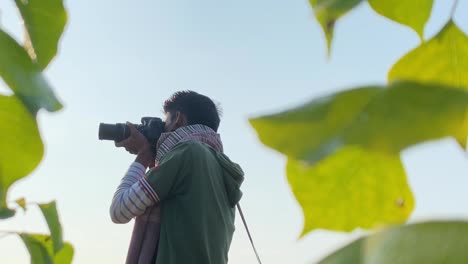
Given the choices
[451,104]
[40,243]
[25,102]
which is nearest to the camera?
[451,104]

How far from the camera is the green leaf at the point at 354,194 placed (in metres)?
0.15

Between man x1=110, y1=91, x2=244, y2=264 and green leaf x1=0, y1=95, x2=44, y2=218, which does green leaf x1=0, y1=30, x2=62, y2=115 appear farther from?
man x1=110, y1=91, x2=244, y2=264

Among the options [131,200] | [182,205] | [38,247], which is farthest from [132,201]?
[38,247]

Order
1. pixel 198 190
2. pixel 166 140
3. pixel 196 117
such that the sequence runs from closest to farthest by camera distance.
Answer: pixel 198 190 → pixel 166 140 → pixel 196 117

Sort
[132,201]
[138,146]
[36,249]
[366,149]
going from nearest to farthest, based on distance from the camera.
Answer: [366,149], [36,249], [132,201], [138,146]

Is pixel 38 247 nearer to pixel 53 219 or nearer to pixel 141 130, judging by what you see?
pixel 53 219

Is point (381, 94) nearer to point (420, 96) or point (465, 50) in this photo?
point (420, 96)

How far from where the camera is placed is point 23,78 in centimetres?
18

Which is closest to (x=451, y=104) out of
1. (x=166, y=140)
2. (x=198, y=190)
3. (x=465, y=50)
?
(x=465, y=50)

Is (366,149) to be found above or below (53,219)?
above

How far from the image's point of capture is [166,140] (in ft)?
5.00

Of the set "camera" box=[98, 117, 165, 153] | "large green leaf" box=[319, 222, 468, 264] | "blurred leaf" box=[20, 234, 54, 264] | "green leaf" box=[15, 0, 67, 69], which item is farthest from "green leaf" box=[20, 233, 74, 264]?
"camera" box=[98, 117, 165, 153]

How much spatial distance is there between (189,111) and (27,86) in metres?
1.46

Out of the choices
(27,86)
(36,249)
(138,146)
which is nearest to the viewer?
(27,86)
